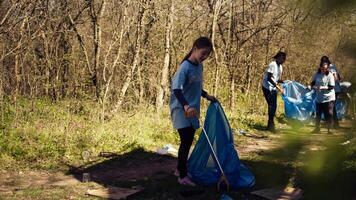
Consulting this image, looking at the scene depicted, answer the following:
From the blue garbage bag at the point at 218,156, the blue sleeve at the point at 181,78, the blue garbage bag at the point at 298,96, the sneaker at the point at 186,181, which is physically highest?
the blue sleeve at the point at 181,78

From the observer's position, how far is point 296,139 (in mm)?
1399

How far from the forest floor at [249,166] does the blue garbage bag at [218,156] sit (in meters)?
0.14

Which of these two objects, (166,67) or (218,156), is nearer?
(218,156)

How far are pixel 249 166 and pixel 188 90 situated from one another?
3.83 feet

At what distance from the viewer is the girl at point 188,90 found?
4969 mm

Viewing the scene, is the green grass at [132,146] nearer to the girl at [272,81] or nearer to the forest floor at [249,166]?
the forest floor at [249,166]

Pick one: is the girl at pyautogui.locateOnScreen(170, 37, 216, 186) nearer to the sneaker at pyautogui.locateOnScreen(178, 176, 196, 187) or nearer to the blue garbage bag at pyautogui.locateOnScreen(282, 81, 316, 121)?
the sneaker at pyautogui.locateOnScreen(178, 176, 196, 187)

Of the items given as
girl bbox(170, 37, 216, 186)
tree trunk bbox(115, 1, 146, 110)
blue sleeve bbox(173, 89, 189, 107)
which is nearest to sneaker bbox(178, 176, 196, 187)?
girl bbox(170, 37, 216, 186)

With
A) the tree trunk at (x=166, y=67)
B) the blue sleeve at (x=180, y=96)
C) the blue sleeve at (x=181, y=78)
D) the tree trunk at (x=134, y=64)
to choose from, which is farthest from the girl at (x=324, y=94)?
the blue sleeve at (x=180, y=96)

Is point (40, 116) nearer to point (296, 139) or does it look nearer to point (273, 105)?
point (273, 105)

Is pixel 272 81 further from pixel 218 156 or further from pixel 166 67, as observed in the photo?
pixel 218 156

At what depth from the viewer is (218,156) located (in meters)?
5.32

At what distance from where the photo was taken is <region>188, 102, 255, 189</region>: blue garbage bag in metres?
5.31

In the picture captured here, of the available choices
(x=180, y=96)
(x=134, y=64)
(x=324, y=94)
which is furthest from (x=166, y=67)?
(x=180, y=96)
